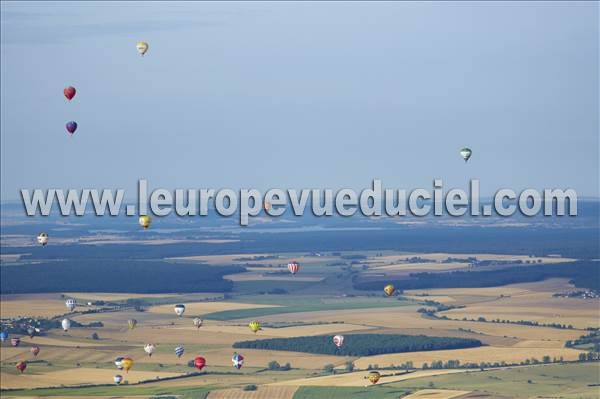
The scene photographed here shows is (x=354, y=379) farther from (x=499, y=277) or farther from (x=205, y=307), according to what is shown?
(x=499, y=277)

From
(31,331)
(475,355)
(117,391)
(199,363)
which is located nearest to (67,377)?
(117,391)

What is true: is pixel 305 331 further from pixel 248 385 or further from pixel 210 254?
pixel 210 254

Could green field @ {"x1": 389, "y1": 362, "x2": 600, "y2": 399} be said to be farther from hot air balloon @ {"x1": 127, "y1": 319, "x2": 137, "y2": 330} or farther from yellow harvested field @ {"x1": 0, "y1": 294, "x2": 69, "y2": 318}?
yellow harvested field @ {"x1": 0, "y1": 294, "x2": 69, "y2": 318}

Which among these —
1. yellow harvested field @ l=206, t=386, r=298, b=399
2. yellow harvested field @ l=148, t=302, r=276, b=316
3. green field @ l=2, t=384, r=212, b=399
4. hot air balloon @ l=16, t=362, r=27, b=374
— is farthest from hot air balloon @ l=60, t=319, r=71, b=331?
yellow harvested field @ l=206, t=386, r=298, b=399

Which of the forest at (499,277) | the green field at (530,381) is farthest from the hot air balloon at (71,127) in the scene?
the forest at (499,277)

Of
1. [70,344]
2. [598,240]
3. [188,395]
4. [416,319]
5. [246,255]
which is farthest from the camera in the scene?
[598,240]

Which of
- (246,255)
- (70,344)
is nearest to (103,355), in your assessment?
(70,344)
